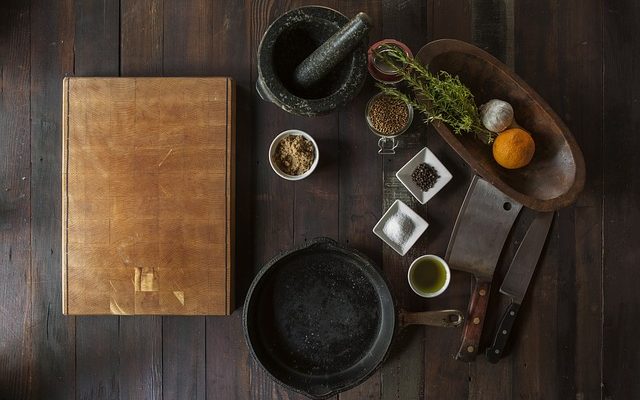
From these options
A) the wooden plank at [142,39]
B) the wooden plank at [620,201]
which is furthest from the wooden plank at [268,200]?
the wooden plank at [620,201]

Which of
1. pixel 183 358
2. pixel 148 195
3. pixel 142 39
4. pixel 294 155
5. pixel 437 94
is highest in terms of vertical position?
pixel 142 39

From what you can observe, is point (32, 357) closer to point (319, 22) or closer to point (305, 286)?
point (305, 286)

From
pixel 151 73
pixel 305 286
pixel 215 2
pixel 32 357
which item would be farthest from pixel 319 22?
pixel 32 357

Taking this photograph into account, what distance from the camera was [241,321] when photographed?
122 cm

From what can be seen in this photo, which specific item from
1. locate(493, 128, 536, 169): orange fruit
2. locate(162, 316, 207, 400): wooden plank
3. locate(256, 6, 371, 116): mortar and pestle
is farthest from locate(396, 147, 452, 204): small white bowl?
locate(162, 316, 207, 400): wooden plank

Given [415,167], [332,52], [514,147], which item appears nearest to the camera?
[332,52]

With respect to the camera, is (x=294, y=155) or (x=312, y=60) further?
(x=294, y=155)

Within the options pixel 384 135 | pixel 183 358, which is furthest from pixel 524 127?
pixel 183 358

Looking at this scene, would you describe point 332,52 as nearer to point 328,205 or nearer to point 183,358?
point 328,205

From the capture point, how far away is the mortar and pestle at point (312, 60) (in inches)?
38.2

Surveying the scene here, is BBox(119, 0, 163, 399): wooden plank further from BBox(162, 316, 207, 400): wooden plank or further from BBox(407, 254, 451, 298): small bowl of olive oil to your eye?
BBox(407, 254, 451, 298): small bowl of olive oil

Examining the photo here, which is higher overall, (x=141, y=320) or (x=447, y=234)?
(x=447, y=234)

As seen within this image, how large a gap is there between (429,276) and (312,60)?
0.61m

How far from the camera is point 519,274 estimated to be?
120cm
